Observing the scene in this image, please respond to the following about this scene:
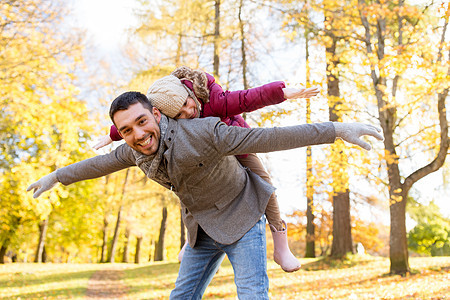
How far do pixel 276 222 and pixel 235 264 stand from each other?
0.60 m

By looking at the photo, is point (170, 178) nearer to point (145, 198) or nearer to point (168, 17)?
point (168, 17)

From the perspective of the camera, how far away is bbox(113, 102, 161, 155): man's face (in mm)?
2215

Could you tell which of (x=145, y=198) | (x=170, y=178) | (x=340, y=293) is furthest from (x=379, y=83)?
(x=145, y=198)

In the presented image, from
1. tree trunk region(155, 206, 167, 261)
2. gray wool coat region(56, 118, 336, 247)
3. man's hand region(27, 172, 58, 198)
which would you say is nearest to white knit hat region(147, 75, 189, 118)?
gray wool coat region(56, 118, 336, 247)

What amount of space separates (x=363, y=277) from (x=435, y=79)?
5.37 meters

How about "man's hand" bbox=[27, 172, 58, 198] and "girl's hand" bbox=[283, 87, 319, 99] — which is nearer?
"girl's hand" bbox=[283, 87, 319, 99]

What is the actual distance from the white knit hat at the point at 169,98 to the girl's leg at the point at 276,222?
669 millimetres

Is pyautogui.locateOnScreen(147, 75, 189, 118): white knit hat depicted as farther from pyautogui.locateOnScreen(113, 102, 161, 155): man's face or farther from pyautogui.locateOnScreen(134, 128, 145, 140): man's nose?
pyautogui.locateOnScreen(134, 128, 145, 140): man's nose

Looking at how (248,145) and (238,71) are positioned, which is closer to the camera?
(248,145)

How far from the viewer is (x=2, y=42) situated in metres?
8.90

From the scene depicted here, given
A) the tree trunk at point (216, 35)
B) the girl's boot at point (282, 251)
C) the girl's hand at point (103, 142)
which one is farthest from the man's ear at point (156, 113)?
the tree trunk at point (216, 35)

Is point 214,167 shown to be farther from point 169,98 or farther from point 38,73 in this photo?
point 38,73

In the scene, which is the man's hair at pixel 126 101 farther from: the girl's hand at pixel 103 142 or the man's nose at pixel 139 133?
the girl's hand at pixel 103 142

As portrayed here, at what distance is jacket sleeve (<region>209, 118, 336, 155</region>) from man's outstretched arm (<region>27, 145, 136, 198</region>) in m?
0.78
